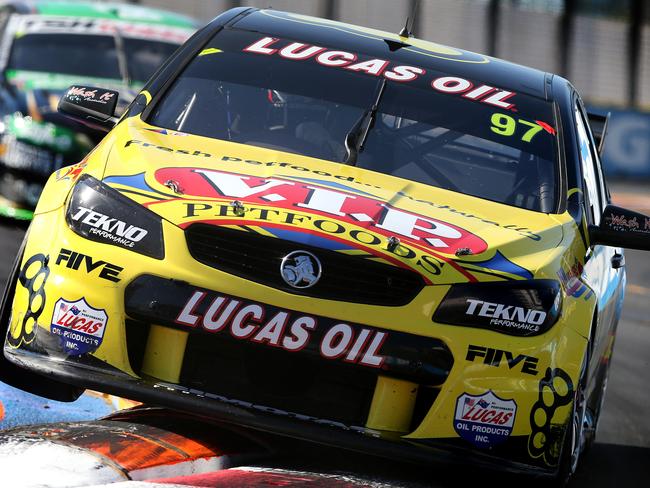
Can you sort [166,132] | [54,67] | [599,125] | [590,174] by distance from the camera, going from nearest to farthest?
[166,132]
[590,174]
[599,125]
[54,67]

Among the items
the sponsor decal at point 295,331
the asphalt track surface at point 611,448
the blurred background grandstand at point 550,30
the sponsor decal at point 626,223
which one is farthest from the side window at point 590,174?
the blurred background grandstand at point 550,30

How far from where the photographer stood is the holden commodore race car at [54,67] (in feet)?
30.8

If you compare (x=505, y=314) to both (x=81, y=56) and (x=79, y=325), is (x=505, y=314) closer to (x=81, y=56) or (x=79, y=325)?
(x=79, y=325)

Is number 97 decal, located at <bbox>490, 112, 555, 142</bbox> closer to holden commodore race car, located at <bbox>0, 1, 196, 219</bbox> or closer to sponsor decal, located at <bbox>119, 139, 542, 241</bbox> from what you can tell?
sponsor decal, located at <bbox>119, 139, 542, 241</bbox>

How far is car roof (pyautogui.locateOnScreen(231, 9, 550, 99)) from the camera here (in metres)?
5.39

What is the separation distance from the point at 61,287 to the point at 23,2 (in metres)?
7.82

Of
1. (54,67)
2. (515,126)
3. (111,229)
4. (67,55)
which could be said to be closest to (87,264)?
(111,229)

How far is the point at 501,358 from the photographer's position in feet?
Answer: 12.8

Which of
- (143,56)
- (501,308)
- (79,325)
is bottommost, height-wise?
(143,56)

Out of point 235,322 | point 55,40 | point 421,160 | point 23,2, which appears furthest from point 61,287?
point 23,2

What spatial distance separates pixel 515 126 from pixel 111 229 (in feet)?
6.05

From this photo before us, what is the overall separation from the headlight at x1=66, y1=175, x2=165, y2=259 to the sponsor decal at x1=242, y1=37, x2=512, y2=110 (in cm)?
134

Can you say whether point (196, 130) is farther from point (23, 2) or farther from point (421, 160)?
point (23, 2)

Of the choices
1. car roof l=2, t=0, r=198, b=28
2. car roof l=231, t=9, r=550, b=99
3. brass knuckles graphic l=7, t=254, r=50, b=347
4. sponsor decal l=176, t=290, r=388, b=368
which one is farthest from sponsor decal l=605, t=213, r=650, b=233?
car roof l=2, t=0, r=198, b=28
